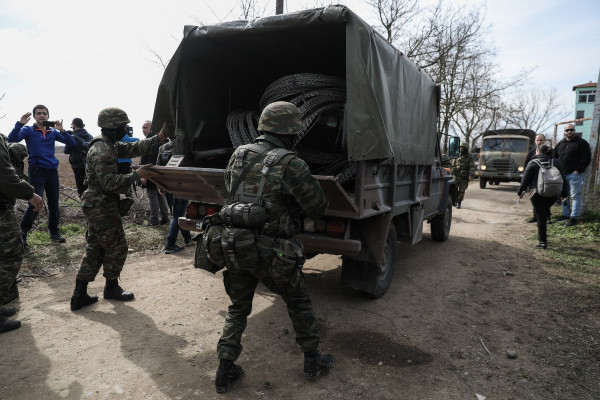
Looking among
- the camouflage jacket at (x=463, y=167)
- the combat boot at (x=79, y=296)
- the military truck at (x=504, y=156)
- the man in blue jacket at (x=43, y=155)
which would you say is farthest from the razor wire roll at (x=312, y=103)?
the military truck at (x=504, y=156)

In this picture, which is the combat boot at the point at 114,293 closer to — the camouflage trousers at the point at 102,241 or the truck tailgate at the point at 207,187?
the camouflage trousers at the point at 102,241

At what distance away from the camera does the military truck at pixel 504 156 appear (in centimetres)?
1672

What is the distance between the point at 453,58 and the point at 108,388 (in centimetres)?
2179

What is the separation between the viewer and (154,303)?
13.1ft

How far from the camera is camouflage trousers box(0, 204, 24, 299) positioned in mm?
3240

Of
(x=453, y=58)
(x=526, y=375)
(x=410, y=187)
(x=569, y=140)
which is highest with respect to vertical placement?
(x=453, y=58)

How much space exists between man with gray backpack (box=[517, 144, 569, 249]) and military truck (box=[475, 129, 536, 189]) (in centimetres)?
1113

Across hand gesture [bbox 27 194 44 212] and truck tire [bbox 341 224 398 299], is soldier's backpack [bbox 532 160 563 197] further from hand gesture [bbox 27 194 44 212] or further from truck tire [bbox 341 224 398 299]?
hand gesture [bbox 27 194 44 212]

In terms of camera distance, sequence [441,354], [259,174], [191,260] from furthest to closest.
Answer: [191,260], [441,354], [259,174]

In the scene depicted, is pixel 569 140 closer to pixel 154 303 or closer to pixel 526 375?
pixel 526 375

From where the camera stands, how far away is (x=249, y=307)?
8.84 ft

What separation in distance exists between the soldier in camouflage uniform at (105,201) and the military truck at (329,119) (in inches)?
19.6

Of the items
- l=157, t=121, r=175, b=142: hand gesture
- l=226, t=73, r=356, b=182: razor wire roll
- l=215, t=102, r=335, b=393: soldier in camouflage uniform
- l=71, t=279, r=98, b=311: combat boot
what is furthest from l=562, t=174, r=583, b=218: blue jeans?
l=71, t=279, r=98, b=311: combat boot

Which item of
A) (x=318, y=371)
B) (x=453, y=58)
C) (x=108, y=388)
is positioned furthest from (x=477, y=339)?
(x=453, y=58)
